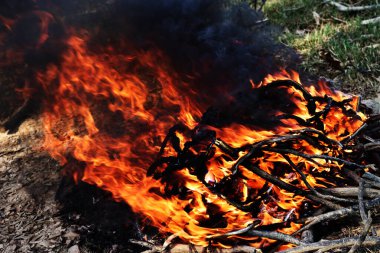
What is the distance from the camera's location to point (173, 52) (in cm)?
344

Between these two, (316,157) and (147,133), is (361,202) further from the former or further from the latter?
(147,133)

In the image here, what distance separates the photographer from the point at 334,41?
15.6 feet

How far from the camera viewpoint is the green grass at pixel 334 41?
13.9ft

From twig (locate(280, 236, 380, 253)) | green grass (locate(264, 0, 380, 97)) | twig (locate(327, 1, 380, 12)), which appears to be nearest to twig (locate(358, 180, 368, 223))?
twig (locate(280, 236, 380, 253))

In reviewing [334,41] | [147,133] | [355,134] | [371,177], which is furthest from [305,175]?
[334,41]

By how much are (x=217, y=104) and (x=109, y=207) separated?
114 centimetres

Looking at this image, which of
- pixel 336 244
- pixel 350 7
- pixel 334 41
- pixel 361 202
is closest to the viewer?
pixel 336 244

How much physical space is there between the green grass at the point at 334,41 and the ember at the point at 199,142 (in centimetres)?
93

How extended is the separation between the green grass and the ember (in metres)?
0.93

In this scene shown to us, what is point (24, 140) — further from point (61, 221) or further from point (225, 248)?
point (225, 248)

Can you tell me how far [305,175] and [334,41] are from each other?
2.72m

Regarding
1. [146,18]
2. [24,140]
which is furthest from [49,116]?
[146,18]

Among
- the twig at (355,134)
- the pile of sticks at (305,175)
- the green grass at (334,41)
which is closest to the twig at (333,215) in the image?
the pile of sticks at (305,175)

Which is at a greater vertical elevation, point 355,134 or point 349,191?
point 355,134
